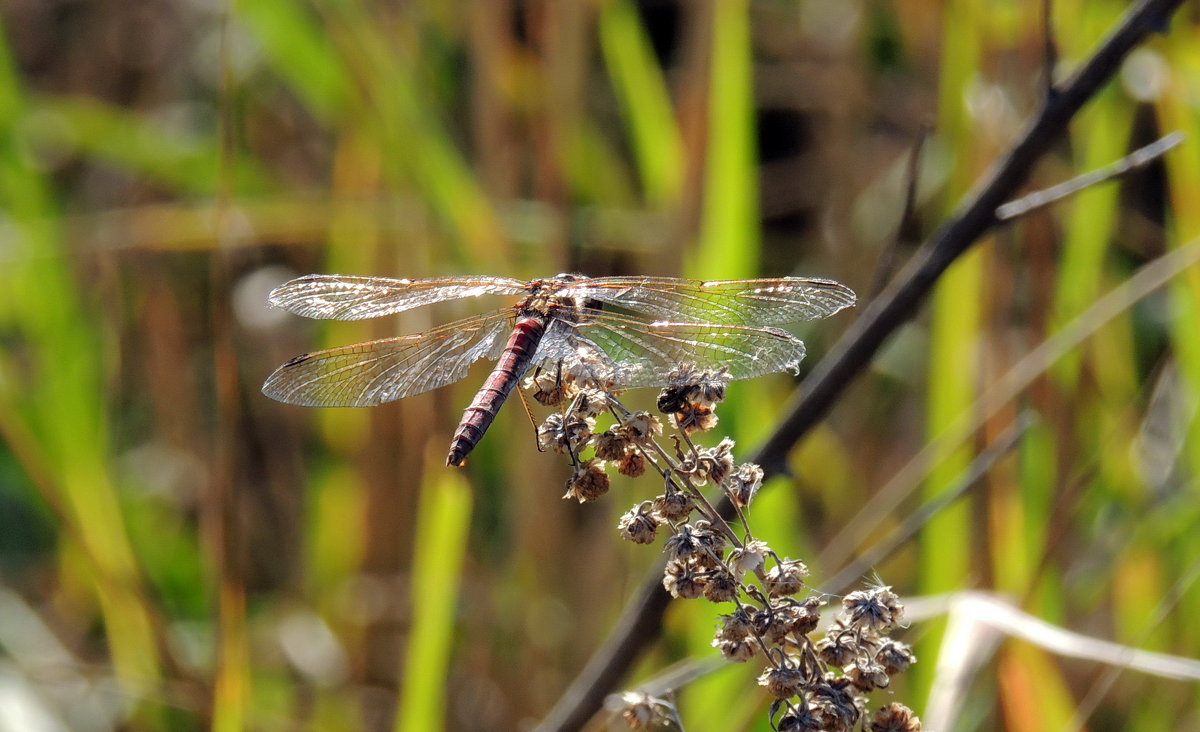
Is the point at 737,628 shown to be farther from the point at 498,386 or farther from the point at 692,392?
the point at 498,386

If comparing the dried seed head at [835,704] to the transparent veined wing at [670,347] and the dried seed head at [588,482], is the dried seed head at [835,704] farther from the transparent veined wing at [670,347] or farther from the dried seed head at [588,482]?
the transparent veined wing at [670,347]

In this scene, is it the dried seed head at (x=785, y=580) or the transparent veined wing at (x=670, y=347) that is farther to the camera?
the transparent veined wing at (x=670, y=347)

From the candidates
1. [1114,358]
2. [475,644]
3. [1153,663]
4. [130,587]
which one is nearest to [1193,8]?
[1114,358]

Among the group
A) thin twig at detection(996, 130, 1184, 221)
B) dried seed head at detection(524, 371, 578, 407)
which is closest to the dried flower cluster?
dried seed head at detection(524, 371, 578, 407)

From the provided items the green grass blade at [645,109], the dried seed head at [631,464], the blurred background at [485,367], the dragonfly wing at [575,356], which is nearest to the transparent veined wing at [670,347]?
the dragonfly wing at [575,356]

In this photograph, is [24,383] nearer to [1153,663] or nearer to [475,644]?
[475,644]

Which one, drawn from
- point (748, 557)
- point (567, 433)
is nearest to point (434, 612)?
point (567, 433)
